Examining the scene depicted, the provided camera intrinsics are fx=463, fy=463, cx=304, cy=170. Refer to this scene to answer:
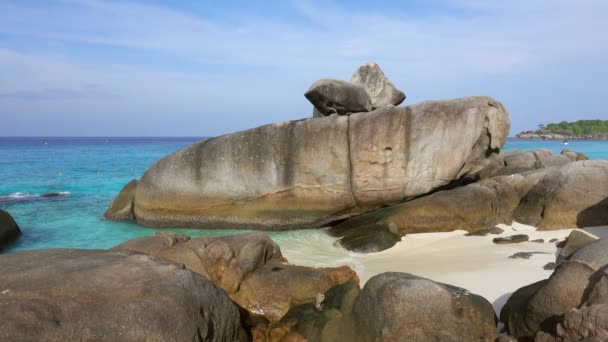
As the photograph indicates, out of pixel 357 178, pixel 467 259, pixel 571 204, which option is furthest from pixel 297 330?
pixel 571 204

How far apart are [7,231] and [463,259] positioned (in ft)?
33.7

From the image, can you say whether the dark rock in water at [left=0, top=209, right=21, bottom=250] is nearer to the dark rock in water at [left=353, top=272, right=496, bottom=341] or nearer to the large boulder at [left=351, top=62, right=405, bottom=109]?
the dark rock in water at [left=353, top=272, right=496, bottom=341]

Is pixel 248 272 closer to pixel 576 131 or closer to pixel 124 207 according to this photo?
pixel 124 207

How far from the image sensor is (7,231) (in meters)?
11.0

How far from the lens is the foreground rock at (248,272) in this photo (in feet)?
21.1

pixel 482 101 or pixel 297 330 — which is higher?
pixel 482 101

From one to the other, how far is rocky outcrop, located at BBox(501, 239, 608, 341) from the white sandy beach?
99 cm

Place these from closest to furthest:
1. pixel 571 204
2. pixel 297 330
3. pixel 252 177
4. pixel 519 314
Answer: pixel 519 314 < pixel 297 330 < pixel 571 204 < pixel 252 177

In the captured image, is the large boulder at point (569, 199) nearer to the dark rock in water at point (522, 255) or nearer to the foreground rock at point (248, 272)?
the dark rock in water at point (522, 255)

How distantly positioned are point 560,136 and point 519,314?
292 ft

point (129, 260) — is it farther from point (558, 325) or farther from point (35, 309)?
point (558, 325)

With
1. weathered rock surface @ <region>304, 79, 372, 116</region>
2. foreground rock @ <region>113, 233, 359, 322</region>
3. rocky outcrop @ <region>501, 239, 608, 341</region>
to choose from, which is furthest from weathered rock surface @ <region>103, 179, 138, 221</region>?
rocky outcrop @ <region>501, 239, 608, 341</region>

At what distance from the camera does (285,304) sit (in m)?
6.33

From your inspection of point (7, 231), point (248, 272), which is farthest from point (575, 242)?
point (7, 231)
